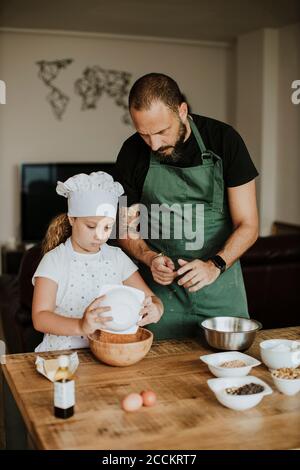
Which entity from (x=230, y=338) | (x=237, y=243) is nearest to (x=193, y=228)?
(x=237, y=243)

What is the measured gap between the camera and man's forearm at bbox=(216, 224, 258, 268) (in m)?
2.30

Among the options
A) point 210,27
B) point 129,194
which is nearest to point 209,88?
point 210,27

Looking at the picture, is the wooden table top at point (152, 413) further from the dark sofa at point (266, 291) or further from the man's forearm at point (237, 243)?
the dark sofa at point (266, 291)

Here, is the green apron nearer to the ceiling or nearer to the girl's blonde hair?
the girl's blonde hair

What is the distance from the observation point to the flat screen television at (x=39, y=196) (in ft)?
22.1

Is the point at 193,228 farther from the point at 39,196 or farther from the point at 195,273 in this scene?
the point at 39,196

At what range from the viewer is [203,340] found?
2.13 metres

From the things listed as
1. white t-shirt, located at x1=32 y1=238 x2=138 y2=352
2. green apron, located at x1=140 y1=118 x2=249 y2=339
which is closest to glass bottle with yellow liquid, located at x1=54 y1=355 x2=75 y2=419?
white t-shirt, located at x1=32 y1=238 x2=138 y2=352

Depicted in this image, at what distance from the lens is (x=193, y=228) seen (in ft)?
7.86

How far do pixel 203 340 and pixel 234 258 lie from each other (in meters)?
0.36

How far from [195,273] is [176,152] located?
20.9 inches

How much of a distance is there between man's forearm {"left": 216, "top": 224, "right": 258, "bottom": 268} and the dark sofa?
122 cm

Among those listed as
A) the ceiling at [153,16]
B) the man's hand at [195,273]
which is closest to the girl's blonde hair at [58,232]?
the man's hand at [195,273]
